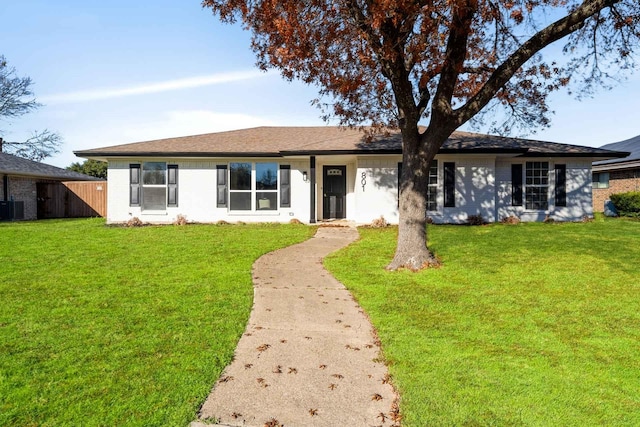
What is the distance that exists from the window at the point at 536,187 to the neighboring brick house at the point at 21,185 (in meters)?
23.0

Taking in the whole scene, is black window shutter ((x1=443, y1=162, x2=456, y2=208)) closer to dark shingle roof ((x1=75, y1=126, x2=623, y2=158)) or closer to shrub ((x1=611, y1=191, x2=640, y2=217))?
dark shingle roof ((x1=75, y1=126, x2=623, y2=158))

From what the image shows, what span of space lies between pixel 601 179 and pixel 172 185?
23565 millimetres

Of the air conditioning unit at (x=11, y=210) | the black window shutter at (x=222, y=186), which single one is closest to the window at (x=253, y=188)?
the black window shutter at (x=222, y=186)

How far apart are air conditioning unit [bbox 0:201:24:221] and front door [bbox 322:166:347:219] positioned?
1509 cm

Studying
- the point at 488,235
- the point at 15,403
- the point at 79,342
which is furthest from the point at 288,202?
the point at 15,403

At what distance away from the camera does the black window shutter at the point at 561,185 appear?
1545cm

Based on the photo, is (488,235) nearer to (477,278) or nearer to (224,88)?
(477,278)

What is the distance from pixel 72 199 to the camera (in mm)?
21609

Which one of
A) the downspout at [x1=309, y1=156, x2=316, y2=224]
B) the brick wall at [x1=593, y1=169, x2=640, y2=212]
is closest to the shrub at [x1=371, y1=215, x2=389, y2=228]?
the downspout at [x1=309, y1=156, x2=316, y2=224]

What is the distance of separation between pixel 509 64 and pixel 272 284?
580 cm

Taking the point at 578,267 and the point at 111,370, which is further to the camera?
the point at 578,267

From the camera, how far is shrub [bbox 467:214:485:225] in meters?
14.6

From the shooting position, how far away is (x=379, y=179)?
14.7 metres

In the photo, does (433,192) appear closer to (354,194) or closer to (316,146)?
(354,194)
